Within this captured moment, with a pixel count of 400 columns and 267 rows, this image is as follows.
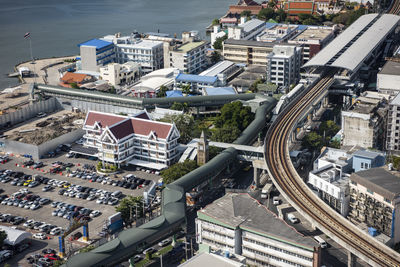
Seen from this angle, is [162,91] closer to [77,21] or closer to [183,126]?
[183,126]

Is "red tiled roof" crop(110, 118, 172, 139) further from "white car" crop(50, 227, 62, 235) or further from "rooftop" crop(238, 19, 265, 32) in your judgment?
"rooftop" crop(238, 19, 265, 32)

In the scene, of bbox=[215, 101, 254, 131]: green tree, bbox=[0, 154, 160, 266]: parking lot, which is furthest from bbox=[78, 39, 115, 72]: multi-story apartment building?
bbox=[215, 101, 254, 131]: green tree

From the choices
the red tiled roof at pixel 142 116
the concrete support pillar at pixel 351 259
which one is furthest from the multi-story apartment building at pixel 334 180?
the red tiled roof at pixel 142 116

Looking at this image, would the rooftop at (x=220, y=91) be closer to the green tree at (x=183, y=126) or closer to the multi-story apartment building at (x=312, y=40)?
the green tree at (x=183, y=126)

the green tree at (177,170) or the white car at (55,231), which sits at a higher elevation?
the green tree at (177,170)

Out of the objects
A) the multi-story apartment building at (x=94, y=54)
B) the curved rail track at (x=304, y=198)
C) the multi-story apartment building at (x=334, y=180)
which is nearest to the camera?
the curved rail track at (x=304, y=198)

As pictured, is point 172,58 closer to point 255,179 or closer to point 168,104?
point 168,104

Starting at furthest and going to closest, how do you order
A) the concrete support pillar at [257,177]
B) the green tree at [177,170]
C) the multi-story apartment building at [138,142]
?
the multi-story apartment building at [138,142] → the concrete support pillar at [257,177] → the green tree at [177,170]

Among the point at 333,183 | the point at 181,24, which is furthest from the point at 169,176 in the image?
→ the point at 181,24
